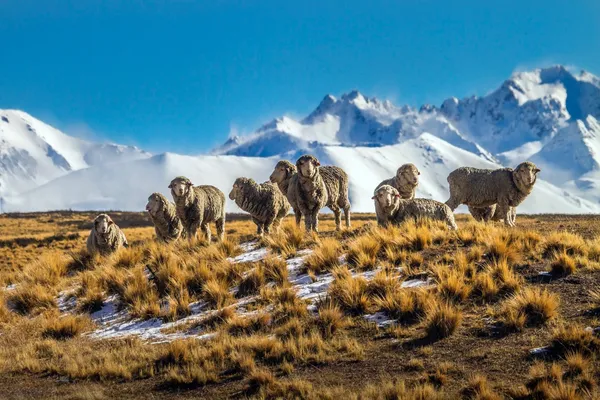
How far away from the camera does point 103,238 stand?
15.1 metres

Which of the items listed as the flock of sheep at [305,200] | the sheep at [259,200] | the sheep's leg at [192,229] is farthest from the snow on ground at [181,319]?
the sheep at [259,200]

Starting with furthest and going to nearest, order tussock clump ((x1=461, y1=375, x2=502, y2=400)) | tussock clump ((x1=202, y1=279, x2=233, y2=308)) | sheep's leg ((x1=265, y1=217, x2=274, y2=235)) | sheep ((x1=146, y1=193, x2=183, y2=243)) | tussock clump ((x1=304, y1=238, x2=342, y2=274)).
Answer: sheep's leg ((x1=265, y1=217, x2=274, y2=235)), sheep ((x1=146, y1=193, x2=183, y2=243)), tussock clump ((x1=304, y1=238, x2=342, y2=274)), tussock clump ((x1=202, y1=279, x2=233, y2=308)), tussock clump ((x1=461, y1=375, x2=502, y2=400))

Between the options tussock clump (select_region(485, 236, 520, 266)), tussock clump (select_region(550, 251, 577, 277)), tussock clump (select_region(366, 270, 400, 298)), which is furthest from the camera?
tussock clump (select_region(485, 236, 520, 266))

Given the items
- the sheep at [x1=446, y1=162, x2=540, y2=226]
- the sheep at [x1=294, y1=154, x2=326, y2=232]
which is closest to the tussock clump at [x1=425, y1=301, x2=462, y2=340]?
the sheep at [x1=294, y1=154, x2=326, y2=232]

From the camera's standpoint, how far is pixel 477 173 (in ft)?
53.8

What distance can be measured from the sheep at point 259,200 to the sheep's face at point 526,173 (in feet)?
21.3

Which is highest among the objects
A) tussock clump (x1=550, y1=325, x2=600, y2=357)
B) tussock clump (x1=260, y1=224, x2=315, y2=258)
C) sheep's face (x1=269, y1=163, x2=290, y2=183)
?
sheep's face (x1=269, y1=163, x2=290, y2=183)

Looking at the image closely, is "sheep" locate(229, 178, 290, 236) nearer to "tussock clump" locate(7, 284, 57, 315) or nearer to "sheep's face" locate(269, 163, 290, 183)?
"sheep's face" locate(269, 163, 290, 183)

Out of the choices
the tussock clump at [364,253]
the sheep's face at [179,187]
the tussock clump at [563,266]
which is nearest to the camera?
the tussock clump at [563,266]

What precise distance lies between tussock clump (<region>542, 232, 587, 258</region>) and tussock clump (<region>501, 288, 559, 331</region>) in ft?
6.98

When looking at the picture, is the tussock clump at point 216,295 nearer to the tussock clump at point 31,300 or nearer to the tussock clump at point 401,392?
the tussock clump at point 31,300

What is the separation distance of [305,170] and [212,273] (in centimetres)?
392

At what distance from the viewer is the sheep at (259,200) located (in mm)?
15617

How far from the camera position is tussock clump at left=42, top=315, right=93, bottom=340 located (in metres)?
9.67
